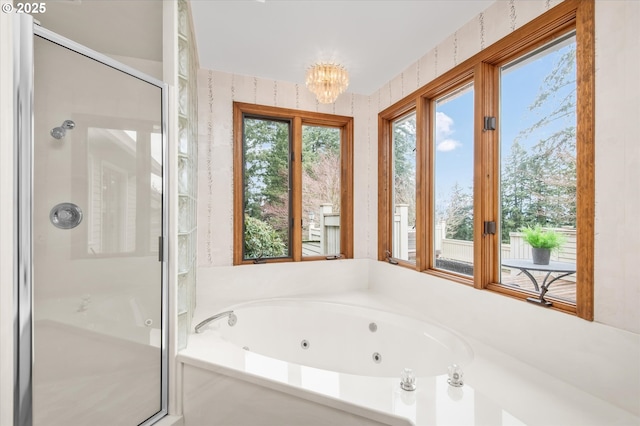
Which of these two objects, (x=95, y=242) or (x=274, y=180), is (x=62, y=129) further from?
(x=274, y=180)

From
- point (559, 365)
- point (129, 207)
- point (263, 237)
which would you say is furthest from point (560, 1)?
point (263, 237)

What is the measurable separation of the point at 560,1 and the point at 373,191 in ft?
6.33

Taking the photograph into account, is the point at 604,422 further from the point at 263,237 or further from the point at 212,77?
the point at 212,77

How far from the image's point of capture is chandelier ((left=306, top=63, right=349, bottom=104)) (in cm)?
228

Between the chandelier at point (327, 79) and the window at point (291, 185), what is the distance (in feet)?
2.07

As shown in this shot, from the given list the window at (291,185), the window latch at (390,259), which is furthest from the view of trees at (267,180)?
the window latch at (390,259)

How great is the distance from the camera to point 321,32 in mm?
2119

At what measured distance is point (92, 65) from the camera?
56.4 inches

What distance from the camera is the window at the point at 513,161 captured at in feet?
A: 4.54

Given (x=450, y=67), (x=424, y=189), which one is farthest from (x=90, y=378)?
(x=450, y=67)

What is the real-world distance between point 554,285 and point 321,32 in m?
2.03

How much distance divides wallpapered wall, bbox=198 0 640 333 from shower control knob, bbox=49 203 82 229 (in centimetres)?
117

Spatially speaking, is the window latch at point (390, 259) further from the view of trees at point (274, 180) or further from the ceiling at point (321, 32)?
the ceiling at point (321, 32)

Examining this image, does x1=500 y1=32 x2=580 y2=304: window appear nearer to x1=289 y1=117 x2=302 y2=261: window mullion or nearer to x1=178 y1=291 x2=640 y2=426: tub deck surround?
x1=178 y1=291 x2=640 y2=426: tub deck surround
